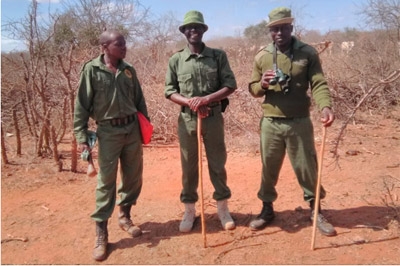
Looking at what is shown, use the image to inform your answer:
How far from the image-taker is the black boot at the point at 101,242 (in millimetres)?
3428

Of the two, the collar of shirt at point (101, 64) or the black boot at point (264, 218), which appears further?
the black boot at point (264, 218)

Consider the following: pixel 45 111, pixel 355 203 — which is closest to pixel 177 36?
pixel 45 111

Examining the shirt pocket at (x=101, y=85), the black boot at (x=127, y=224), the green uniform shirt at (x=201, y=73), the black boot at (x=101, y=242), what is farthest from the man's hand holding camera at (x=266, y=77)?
the black boot at (x=101, y=242)

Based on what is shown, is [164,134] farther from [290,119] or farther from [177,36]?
[177,36]

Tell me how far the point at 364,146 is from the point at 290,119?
3.62 metres

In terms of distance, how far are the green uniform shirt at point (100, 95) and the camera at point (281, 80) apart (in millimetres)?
1302

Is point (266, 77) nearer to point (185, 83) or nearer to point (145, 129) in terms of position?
point (185, 83)

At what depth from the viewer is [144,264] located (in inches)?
132

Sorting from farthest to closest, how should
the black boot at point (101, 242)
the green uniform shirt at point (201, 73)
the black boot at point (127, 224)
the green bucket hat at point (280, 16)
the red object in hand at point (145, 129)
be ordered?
the black boot at point (127, 224)
the red object in hand at point (145, 129)
the green uniform shirt at point (201, 73)
the black boot at point (101, 242)
the green bucket hat at point (280, 16)

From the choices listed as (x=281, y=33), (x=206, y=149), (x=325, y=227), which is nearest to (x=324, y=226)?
(x=325, y=227)

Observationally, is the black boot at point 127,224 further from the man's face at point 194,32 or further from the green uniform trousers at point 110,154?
the man's face at point 194,32

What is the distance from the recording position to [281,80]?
3.37 meters

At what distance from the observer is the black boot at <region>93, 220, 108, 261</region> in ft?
11.2

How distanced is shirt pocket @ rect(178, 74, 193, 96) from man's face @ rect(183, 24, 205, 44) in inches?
12.4
